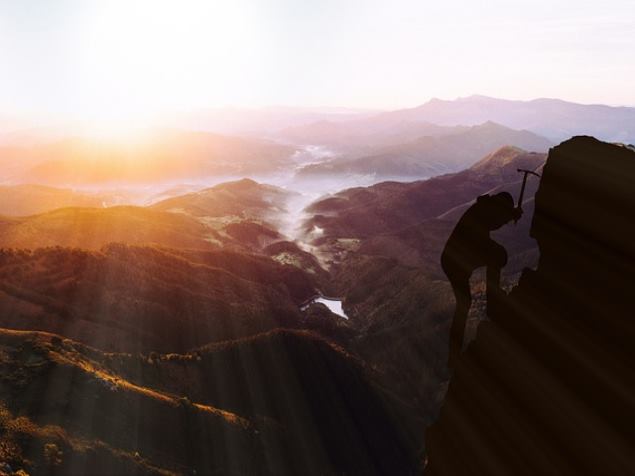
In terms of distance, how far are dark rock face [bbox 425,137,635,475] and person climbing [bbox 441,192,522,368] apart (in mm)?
371

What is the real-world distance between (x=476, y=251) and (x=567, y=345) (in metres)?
1.75

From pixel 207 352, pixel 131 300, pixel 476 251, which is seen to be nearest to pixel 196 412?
pixel 207 352

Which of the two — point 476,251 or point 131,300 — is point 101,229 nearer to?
point 131,300

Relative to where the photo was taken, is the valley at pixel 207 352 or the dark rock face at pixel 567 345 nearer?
the dark rock face at pixel 567 345

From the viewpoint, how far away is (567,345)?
201 inches

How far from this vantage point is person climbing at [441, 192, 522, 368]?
6129 mm

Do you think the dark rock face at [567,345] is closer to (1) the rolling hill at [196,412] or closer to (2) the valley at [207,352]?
(2) the valley at [207,352]

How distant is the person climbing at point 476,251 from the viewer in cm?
613

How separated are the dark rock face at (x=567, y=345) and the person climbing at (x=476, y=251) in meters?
0.37

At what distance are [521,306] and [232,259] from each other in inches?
2221

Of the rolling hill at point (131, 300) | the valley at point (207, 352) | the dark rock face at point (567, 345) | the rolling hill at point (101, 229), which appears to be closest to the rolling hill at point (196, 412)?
Answer: the valley at point (207, 352)

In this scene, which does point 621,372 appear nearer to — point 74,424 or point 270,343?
point 74,424

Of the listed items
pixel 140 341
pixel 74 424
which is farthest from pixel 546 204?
pixel 140 341

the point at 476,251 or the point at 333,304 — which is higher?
the point at 476,251
